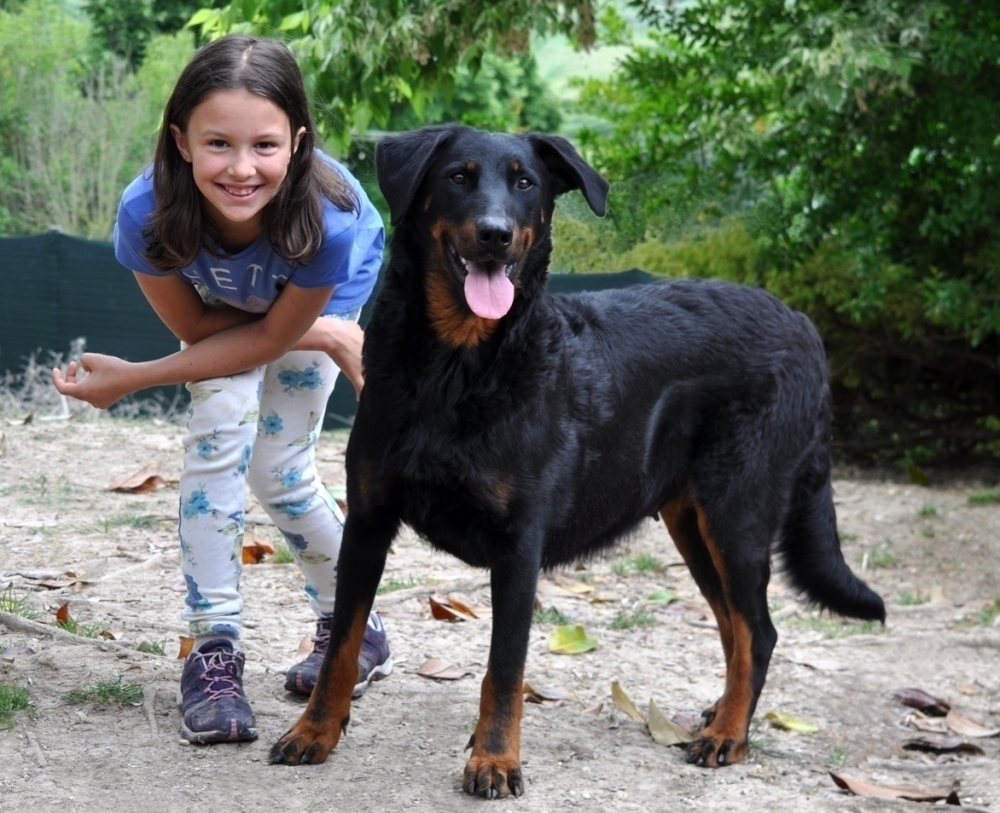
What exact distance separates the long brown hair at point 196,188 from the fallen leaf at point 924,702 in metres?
3.27

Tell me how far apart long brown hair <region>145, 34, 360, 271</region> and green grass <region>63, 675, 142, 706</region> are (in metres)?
1.27

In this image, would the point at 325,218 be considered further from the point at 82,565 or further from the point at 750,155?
the point at 750,155

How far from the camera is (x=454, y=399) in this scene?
136 inches

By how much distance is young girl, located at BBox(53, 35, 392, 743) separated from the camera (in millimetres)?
3340

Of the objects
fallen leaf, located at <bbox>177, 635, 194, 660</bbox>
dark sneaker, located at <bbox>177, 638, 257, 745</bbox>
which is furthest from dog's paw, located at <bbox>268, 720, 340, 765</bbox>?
fallen leaf, located at <bbox>177, 635, 194, 660</bbox>

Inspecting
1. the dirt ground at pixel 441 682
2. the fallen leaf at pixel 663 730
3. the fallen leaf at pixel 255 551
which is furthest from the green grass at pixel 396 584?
the fallen leaf at pixel 663 730

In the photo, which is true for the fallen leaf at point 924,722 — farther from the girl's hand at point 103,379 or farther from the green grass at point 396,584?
the girl's hand at point 103,379

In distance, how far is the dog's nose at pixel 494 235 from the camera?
3.30 m

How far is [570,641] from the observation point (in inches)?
200

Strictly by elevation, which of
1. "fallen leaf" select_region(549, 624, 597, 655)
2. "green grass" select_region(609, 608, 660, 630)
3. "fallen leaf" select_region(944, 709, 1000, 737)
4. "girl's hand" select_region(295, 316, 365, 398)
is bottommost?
"fallen leaf" select_region(944, 709, 1000, 737)

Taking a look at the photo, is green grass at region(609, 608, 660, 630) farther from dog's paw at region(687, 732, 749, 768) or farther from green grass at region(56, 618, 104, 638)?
green grass at region(56, 618, 104, 638)

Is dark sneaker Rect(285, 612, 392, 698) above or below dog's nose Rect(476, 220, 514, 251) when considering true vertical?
below

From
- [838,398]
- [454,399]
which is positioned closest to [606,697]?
[454,399]

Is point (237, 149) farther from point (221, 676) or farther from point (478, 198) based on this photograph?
point (221, 676)
